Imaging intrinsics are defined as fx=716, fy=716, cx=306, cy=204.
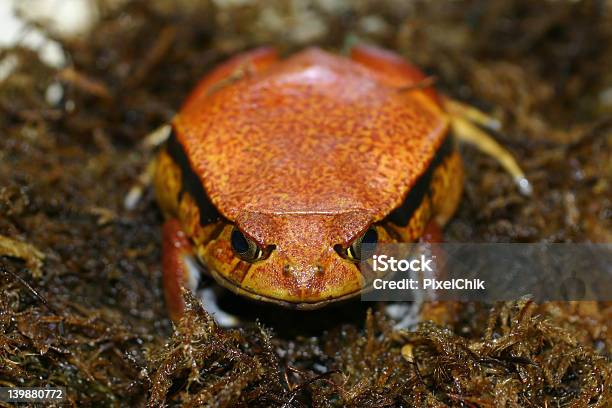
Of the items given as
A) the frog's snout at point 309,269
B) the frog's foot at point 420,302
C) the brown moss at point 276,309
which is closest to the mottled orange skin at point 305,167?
the frog's snout at point 309,269

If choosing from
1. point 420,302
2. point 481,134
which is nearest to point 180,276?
point 420,302

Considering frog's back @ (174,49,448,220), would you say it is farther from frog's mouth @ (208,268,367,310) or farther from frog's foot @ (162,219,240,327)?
frog's foot @ (162,219,240,327)

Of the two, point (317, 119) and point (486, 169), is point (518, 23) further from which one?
point (317, 119)

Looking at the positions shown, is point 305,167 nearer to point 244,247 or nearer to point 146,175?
point 244,247

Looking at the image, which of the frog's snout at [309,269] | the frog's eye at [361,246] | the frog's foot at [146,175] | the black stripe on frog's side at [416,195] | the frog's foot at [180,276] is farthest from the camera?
the frog's foot at [146,175]

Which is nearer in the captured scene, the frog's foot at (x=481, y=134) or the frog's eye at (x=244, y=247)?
the frog's eye at (x=244, y=247)

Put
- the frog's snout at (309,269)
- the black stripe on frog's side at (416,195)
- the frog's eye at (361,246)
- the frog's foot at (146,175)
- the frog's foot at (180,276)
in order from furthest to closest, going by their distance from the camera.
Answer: the frog's foot at (146,175), the frog's foot at (180,276), the black stripe on frog's side at (416,195), the frog's eye at (361,246), the frog's snout at (309,269)

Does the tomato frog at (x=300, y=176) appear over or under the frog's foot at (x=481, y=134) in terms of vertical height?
over

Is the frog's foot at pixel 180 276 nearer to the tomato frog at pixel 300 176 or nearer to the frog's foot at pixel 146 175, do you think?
the tomato frog at pixel 300 176
